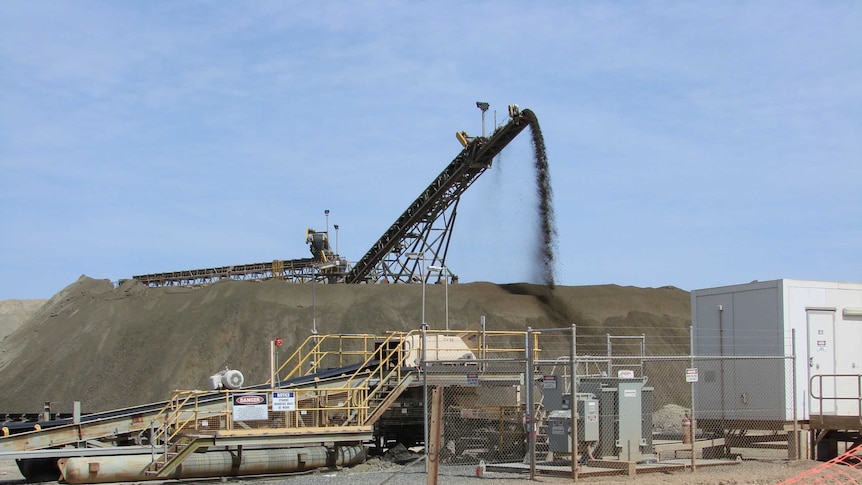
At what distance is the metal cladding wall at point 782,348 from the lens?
18938mm

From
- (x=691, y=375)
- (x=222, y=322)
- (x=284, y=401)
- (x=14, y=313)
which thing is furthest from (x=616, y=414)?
(x=14, y=313)

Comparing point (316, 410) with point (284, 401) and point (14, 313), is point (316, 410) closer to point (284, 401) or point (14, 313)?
point (284, 401)

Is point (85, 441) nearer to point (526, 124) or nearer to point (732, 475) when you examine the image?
point (732, 475)

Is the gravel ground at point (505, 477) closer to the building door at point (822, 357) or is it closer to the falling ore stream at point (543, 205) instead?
the building door at point (822, 357)

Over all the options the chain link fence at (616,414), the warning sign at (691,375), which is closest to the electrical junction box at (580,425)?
the chain link fence at (616,414)

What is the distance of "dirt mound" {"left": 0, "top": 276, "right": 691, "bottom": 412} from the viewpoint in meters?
44.7

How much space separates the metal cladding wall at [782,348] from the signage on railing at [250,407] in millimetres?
9334

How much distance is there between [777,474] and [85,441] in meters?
13.4

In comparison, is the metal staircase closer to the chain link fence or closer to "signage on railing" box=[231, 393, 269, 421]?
"signage on railing" box=[231, 393, 269, 421]

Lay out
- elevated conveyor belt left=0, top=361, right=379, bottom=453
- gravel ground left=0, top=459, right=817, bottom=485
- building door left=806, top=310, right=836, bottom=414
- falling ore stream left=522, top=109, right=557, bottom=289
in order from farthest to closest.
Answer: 1. falling ore stream left=522, top=109, right=557, bottom=289
2. building door left=806, top=310, right=836, bottom=414
3. elevated conveyor belt left=0, top=361, right=379, bottom=453
4. gravel ground left=0, top=459, right=817, bottom=485

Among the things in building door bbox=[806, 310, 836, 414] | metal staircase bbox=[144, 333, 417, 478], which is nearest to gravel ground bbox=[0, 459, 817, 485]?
metal staircase bbox=[144, 333, 417, 478]

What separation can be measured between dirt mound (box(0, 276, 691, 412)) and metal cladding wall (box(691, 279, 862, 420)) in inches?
989

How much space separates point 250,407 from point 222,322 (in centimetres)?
3096

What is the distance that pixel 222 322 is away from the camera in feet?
159
